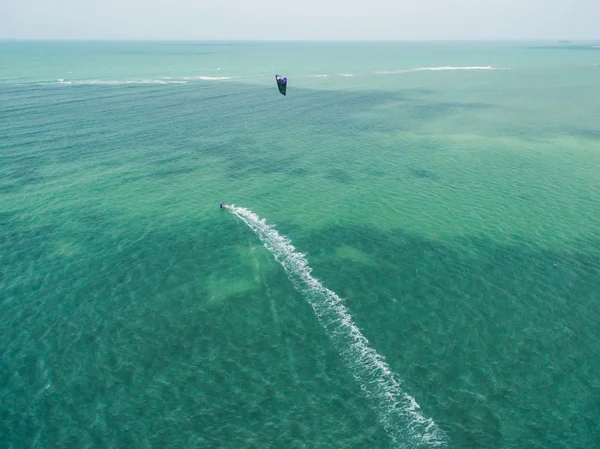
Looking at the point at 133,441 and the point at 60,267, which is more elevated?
the point at 60,267

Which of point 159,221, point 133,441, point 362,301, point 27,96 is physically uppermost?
point 27,96

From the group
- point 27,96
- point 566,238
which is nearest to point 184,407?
point 566,238

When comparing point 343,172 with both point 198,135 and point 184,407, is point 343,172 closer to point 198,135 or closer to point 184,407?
point 198,135

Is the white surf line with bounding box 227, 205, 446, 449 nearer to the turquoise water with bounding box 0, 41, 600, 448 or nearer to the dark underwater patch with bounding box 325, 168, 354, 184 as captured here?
the turquoise water with bounding box 0, 41, 600, 448

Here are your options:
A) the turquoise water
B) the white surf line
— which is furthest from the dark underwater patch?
the white surf line

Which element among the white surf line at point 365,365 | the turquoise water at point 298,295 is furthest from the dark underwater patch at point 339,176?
the white surf line at point 365,365

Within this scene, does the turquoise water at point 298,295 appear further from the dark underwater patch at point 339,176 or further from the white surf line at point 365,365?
the dark underwater patch at point 339,176
